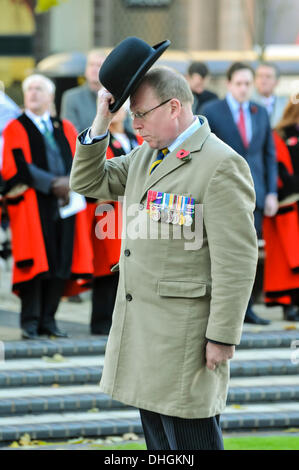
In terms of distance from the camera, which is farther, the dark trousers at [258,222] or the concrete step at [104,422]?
the dark trousers at [258,222]

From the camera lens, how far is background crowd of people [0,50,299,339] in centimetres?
848

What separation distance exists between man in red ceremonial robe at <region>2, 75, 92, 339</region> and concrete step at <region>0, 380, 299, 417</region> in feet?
3.16

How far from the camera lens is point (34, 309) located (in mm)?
8508

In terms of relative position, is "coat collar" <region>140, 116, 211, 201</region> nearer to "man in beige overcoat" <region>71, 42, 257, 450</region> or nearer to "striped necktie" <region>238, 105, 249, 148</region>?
"man in beige overcoat" <region>71, 42, 257, 450</region>

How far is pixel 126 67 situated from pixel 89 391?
3658 mm

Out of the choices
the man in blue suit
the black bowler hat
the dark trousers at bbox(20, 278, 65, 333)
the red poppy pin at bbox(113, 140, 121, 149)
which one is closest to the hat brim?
the black bowler hat

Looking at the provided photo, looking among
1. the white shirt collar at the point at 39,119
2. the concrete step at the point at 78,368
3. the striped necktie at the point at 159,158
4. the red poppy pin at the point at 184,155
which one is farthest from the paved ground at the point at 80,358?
the red poppy pin at the point at 184,155

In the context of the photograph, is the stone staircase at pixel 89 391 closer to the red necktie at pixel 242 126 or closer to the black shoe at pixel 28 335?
the black shoe at pixel 28 335

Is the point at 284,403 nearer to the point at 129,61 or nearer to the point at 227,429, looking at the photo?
the point at 227,429

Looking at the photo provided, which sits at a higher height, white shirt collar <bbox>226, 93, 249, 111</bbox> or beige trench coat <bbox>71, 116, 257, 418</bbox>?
beige trench coat <bbox>71, 116, 257, 418</bbox>

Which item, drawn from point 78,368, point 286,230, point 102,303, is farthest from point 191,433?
point 286,230

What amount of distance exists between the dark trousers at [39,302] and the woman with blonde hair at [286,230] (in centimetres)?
219

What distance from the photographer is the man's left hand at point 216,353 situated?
4.44m
